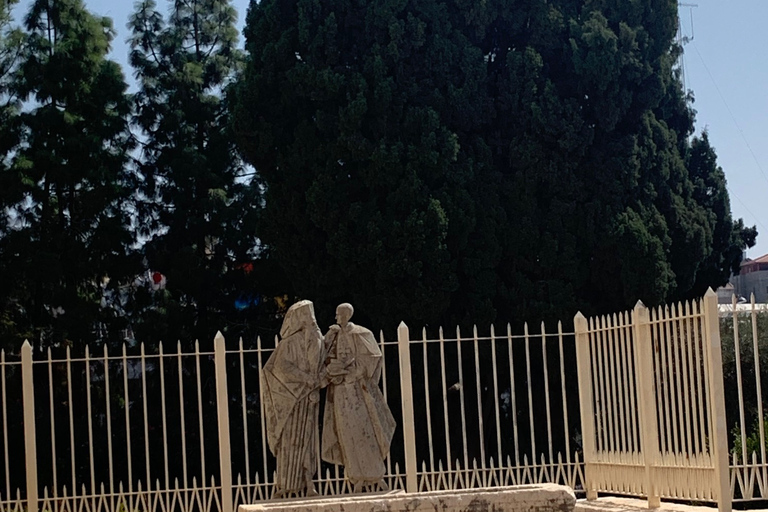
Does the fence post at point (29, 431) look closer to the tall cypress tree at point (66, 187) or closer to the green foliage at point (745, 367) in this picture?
the tall cypress tree at point (66, 187)

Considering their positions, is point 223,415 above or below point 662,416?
above

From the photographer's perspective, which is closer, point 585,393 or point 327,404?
point 327,404

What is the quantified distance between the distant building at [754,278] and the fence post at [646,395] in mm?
31278

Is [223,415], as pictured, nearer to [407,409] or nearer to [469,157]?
[407,409]

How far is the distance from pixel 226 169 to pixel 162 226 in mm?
1435

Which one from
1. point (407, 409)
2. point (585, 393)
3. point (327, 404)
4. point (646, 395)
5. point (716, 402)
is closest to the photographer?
point (716, 402)

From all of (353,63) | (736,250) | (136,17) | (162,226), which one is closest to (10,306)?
(162,226)

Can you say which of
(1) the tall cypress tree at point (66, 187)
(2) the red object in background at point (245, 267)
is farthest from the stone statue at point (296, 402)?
(2) the red object in background at point (245, 267)

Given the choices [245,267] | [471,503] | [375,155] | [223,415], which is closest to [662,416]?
[471,503]

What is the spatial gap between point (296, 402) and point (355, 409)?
499mm

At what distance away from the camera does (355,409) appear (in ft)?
31.5

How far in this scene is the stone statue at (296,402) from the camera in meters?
9.48

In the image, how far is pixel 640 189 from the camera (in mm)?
16891

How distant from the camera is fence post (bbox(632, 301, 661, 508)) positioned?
926cm
